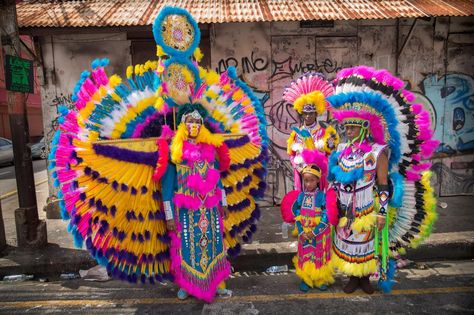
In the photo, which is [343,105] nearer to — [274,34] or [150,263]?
[150,263]

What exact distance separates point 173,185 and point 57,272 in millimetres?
2363

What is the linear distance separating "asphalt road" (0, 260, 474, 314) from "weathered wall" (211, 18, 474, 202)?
10.2 ft

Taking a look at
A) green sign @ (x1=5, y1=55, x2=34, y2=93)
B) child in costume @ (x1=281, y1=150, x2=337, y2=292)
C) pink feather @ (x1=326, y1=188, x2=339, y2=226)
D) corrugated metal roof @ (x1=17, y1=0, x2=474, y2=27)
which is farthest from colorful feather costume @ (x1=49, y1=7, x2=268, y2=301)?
corrugated metal roof @ (x1=17, y1=0, x2=474, y2=27)

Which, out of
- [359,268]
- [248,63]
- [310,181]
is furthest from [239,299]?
[248,63]

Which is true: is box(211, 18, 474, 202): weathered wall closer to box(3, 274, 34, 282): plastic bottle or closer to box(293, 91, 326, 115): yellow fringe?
box(293, 91, 326, 115): yellow fringe

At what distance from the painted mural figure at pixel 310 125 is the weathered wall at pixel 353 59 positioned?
6.57ft

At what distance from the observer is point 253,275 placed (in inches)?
169

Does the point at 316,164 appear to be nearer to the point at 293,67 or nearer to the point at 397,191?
the point at 397,191

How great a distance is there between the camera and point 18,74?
4.59 meters

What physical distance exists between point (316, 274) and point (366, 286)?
0.54 meters

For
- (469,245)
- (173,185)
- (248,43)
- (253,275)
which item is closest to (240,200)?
(173,185)

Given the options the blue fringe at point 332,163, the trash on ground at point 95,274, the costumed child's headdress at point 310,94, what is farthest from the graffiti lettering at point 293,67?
the trash on ground at point 95,274

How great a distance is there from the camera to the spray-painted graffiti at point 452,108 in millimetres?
6629

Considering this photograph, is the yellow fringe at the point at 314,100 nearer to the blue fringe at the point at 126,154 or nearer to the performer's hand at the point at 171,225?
the blue fringe at the point at 126,154
